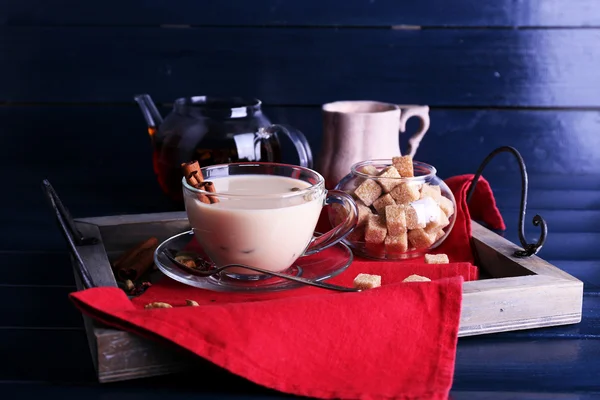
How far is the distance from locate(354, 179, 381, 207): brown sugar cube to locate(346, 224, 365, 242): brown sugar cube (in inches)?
1.5

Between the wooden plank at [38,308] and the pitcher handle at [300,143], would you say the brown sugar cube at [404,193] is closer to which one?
the pitcher handle at [300,143]

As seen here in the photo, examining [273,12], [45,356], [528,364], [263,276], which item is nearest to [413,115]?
[273,12]

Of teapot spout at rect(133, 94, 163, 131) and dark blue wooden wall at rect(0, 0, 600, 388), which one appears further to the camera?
dark blue wooden wall at rect(0, 0, 600, 388)

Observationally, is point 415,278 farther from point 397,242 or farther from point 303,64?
point 303,64

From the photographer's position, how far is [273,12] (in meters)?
1.91

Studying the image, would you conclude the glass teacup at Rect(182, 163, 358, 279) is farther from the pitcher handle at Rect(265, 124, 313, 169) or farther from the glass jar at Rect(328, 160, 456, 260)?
the pitcher handle at Rect(265, 124, 313, 169)

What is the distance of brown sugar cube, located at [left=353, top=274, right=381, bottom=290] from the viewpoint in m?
1.05

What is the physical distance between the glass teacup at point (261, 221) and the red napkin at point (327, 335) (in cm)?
11

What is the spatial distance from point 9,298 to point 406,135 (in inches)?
44.9

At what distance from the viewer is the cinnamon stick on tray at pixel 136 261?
1.17 m

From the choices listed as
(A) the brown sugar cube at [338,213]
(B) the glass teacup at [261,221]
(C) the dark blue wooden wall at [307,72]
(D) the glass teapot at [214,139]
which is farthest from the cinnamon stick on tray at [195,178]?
(C) the dark blue wooden wall at [307,72]

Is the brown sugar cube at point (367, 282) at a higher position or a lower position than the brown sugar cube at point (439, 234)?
lower

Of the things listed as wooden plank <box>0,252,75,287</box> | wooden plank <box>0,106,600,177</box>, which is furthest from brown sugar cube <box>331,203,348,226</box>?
wooden plank <box>0,106,600,177</box>

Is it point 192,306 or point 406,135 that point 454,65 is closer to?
point 406,135
